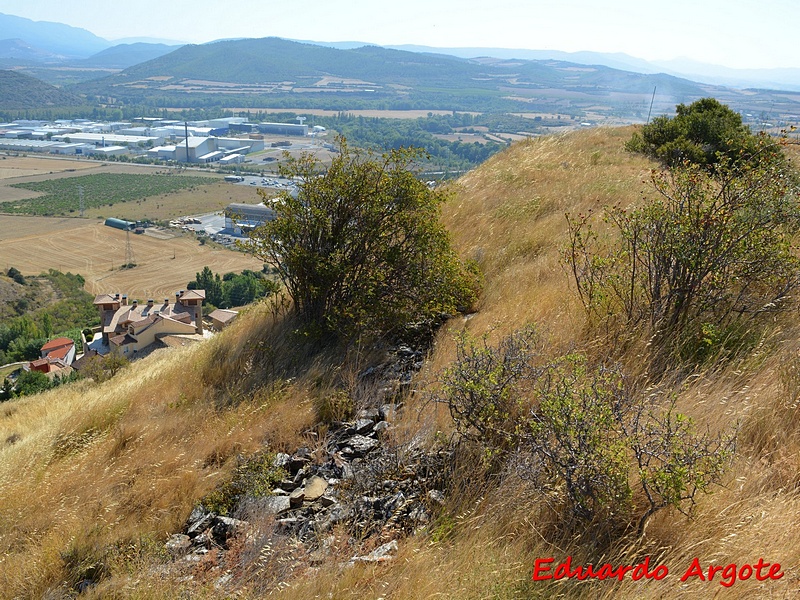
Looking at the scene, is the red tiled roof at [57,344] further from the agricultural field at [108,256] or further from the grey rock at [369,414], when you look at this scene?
the grey rock at [369,414]

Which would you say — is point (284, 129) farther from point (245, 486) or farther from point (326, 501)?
point (326, 501)

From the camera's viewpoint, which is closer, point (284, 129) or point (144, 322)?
point (144, 322)

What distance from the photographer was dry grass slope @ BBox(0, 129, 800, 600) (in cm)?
263

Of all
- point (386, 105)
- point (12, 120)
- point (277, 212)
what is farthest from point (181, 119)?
point (277, 212)

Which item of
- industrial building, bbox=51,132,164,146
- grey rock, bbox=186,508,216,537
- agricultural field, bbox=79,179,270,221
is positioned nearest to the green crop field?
agricultural field, bbox=79,179,270,221

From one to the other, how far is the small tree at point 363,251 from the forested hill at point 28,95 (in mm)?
176605

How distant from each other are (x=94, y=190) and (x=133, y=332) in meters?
57.7

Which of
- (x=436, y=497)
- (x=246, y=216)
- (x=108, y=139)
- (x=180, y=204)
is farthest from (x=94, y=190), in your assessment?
(x=436, y=497)

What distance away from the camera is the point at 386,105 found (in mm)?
155250

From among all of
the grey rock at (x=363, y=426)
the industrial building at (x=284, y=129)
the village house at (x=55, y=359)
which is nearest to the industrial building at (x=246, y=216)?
the grey rock at (x=363, y=426)

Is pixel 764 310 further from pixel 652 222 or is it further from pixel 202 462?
pixel 202 462

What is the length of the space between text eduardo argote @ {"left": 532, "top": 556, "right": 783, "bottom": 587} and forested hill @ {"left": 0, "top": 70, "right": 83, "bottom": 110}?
180842 mm

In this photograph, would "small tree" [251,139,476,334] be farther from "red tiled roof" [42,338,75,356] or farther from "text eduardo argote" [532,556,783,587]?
"red tiled roof" [42,338,75,356]

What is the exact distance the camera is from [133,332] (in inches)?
879
